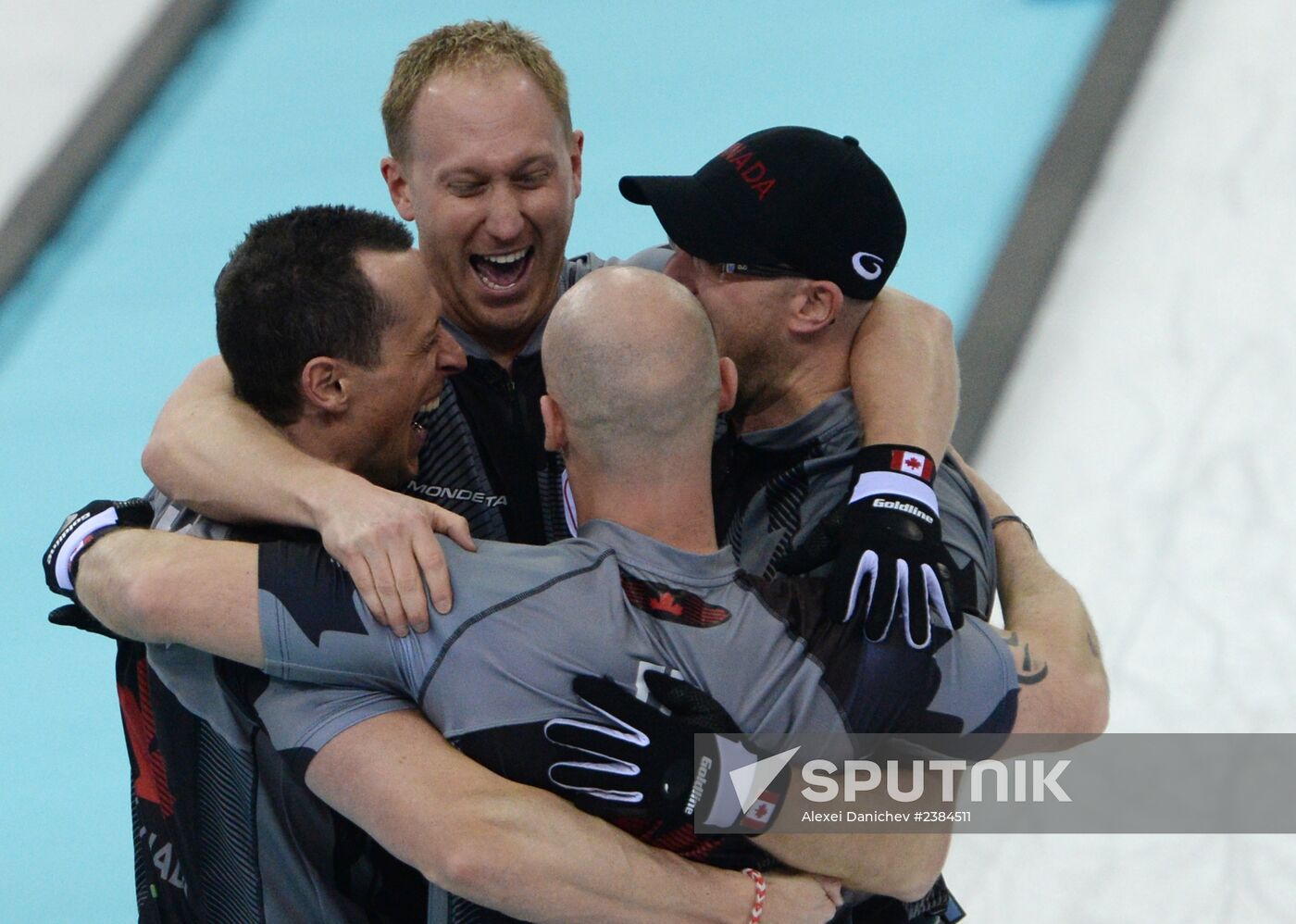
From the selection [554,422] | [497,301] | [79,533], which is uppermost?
[497,301]

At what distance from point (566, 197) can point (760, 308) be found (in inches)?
22.7

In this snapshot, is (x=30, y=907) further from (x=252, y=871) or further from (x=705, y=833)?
(x=705, y=833)

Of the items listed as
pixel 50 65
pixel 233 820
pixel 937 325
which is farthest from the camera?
pixel 50 65

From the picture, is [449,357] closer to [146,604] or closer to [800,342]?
[800,342]

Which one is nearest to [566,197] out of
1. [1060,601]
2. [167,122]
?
[1060,601]

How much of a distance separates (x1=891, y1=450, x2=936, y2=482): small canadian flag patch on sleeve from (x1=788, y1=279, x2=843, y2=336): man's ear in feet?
1.11

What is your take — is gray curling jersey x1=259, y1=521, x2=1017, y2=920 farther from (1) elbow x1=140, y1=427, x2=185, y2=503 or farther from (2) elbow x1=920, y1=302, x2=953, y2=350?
(2) elbow x1=920, y1=302, x2=953, y2=350

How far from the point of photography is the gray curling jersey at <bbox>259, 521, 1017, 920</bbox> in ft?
6.29

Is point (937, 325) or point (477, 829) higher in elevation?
point (937, 325)

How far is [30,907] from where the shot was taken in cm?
404

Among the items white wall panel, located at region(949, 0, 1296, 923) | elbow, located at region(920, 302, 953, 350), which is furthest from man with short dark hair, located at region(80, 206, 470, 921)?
white wall panel, located at region(949, 0, 1296, 923)

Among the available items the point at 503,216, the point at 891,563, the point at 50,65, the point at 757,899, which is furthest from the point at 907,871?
the point at 50,65

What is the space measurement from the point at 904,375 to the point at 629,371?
0.59 meters

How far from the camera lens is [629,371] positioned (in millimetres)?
1981
